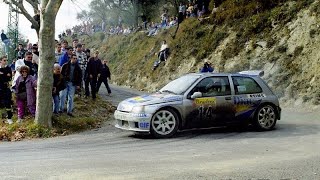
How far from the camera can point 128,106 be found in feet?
35.0

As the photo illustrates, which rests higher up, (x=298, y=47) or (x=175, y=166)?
(x=298, y=47)

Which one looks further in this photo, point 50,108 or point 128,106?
point 50,108

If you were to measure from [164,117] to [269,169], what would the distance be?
3766 millimetres

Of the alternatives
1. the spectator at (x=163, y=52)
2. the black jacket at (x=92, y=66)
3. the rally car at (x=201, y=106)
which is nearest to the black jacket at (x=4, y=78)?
the rally car at (x=201, y=106)

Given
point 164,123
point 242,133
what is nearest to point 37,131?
point 164,123

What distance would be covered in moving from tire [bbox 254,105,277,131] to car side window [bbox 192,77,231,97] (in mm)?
1014

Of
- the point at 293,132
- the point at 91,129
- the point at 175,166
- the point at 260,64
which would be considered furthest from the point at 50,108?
the point at 260,64

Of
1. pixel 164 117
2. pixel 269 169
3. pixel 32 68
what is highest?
pixel 32 68

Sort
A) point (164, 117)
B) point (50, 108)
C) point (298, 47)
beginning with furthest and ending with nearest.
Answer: point (298, 47)
point (50, 108)
point (164, 117)

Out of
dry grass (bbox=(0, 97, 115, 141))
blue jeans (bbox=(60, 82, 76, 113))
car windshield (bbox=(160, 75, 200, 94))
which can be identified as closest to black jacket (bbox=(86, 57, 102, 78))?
dry grass (bbox=(0, 97, 115, 141))

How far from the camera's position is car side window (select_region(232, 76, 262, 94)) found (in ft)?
37.4

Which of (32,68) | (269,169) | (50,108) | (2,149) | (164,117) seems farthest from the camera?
(32,68)

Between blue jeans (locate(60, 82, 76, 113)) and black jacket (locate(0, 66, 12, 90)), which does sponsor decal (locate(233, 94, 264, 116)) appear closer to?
blue jeans (locate(60, 82, 76, 113))

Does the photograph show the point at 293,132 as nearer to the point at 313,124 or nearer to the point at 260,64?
the point at 313,124
